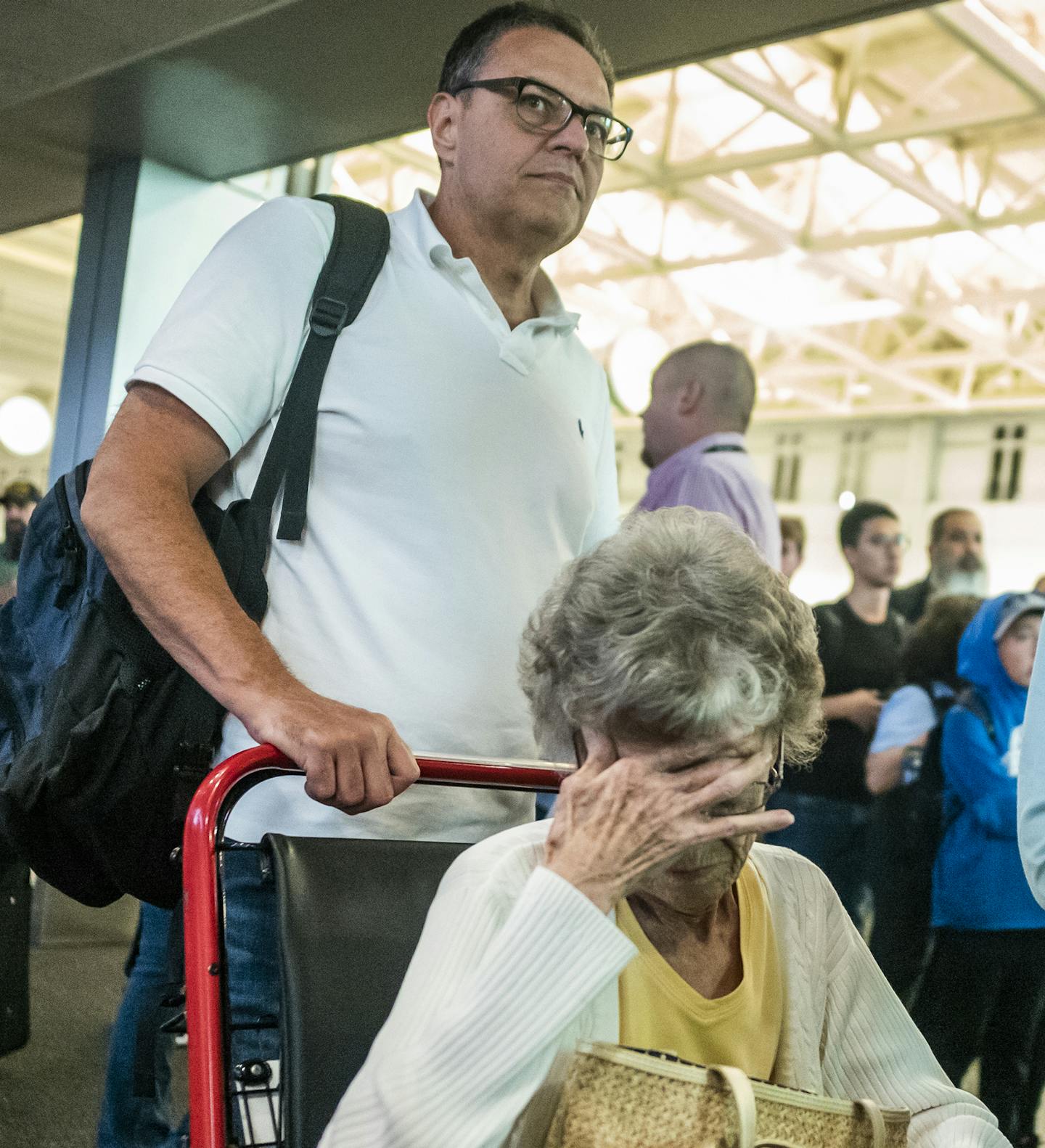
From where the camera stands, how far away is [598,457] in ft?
6.89

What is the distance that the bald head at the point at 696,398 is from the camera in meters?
3.87

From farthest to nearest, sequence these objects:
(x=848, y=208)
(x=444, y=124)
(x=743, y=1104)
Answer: (x=848, y=208) < (x=444, y=124) < (x=743, y=1104)

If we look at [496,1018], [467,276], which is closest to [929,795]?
[467,276]

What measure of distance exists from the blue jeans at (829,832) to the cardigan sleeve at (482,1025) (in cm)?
315

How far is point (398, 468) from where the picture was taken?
1.71m

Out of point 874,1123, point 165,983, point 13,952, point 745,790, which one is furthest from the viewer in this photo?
point 13,952

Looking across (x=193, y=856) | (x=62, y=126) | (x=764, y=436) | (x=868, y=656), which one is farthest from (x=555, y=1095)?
(x=764, y=436)

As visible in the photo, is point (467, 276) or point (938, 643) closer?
point (467, 276)

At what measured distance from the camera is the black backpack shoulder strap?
1647 mm

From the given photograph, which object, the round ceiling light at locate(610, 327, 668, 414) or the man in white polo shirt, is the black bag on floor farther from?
the round ceiling light at locate(610, 327, 668, 414)

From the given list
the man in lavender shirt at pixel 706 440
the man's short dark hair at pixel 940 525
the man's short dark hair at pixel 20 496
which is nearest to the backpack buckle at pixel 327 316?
the man in lavender shirt at pixel 706 440

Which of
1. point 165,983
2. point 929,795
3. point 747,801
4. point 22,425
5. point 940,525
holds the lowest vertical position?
point 165,983

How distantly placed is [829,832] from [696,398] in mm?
1457

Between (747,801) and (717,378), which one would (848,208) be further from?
(747,801)
